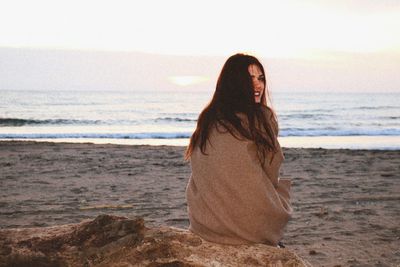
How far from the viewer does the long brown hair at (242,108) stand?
262 cm

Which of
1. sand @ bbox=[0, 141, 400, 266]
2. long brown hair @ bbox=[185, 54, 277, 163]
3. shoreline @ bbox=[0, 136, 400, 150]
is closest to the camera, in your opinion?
long brown hair @ bbox=[185, 54, 277, 163]

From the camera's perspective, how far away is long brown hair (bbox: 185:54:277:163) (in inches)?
103

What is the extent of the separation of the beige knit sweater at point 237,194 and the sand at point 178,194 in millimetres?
2251

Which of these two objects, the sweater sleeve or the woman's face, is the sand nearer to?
the sweater sleeve

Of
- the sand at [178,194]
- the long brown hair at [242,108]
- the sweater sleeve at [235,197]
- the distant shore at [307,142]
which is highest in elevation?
the long brown hair at [242,108]

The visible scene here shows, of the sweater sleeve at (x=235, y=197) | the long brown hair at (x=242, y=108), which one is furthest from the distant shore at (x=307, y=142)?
the long brown hair at (x=242, y=108)

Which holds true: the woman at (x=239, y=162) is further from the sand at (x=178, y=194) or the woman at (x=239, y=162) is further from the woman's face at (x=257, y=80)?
the sand at (x=178, y=194)

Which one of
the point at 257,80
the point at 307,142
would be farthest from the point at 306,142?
the point at 257,80

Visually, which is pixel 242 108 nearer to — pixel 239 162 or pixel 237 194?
pixel 239 162

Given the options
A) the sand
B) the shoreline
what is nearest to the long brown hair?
the sand

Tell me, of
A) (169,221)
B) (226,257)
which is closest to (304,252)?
(169,221)

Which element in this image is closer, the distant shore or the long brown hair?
the long brown hair

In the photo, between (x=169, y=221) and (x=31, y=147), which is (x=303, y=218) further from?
(x=31, y=147)

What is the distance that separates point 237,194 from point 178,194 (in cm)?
498
